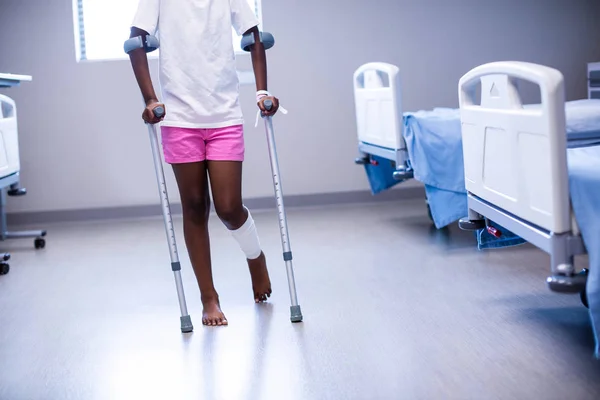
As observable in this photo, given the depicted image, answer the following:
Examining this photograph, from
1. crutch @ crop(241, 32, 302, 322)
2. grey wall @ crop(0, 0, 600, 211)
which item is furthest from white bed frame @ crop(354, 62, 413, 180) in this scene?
crutch @ crop(241, 32, 302, 322)

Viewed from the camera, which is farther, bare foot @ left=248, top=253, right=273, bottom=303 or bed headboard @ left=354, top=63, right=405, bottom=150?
bed headboard @ left=354, top=63, right=405, bottom=150

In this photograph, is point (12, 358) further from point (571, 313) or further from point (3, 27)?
point (3, 27)

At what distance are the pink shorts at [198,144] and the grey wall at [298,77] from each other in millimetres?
3047

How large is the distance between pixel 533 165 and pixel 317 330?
3.27 ft

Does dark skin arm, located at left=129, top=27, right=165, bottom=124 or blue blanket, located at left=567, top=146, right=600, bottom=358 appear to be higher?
dark skin arm, located at left=129, top=27, right=165, bottom=124

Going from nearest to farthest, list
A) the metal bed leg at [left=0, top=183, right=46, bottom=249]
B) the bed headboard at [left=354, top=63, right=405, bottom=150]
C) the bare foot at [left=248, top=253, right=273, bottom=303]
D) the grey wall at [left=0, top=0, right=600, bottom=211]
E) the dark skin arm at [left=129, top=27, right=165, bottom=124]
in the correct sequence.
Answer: the dark skin arm at [left=129, top=27, right=165, bottom=124] < the bare foot at [left=248, top=253, right=273, bottom=303] < the bed headboard at [left=354, top=63, right=405, bottom=150] < the metal bed leg at [left=0, top=183, right=46, bottom=249] < the grey wall at [left=0, top=0, right=600, bottom=211]

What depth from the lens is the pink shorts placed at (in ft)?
9.63

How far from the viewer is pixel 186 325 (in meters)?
2.93

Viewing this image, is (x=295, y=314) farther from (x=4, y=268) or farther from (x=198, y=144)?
(x=4, y=268)

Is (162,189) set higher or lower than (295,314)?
higher

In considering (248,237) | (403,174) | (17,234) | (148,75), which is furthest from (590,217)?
(17,234)

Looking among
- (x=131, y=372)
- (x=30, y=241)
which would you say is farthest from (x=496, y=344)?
(x=30, y=241)

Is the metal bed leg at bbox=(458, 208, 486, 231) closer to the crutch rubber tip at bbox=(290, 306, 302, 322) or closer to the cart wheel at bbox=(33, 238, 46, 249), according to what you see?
the crutch rubber tip at bbox=(290, 306, 302, 322)

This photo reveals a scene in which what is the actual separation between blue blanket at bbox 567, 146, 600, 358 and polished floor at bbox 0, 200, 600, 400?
24cm
